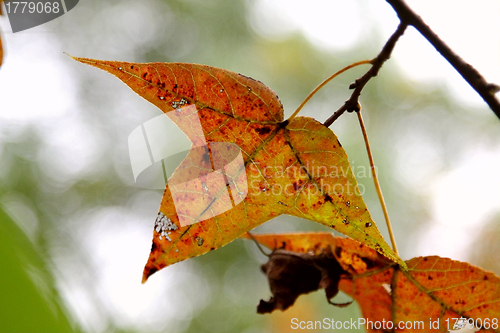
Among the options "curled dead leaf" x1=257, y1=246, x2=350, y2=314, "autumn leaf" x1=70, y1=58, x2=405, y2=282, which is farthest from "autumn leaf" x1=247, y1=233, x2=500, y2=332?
"autumn leaf" x1=70, y1=58, x2=405, y2=282

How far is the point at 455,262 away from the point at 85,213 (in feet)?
8.14

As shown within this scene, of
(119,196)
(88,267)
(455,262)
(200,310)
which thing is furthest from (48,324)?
(200,310)

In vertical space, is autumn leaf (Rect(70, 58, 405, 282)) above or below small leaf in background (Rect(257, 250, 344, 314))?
above

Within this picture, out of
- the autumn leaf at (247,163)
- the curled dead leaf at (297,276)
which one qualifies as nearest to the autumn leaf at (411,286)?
the curled dead leaf at (297,276)

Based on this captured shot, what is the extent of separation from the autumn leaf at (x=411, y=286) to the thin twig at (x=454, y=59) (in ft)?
0.74

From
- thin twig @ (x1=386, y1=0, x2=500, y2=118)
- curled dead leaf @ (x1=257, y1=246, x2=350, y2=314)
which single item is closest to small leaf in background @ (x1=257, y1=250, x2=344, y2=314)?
curled dead leaf @ (x1=257, y1=246, x2=350, y2=314)

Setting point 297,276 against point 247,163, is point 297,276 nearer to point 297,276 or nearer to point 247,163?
point 297,276

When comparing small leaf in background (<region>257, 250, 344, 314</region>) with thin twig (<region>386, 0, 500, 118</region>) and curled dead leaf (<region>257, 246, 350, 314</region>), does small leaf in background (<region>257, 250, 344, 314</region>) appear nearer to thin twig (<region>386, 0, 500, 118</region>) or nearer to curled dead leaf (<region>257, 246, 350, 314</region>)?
curled dead leaf (<region>257, 246, 350, 314</region>)

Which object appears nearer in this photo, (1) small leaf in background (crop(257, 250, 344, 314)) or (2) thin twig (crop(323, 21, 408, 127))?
(2) thin twig (crop(323, 21, 408, 127))

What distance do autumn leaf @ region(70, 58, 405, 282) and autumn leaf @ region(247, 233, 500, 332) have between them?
14 centimetres

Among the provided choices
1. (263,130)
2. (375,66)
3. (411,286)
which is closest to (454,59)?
(375,66)

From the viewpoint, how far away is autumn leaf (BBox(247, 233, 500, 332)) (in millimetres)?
431

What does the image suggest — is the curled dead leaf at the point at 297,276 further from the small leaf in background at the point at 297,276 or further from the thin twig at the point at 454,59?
the thin twig at the point at 454,59

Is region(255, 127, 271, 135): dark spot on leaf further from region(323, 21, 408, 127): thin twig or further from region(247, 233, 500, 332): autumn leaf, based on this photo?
region(247, 233, 500, 332): autumn leaf
